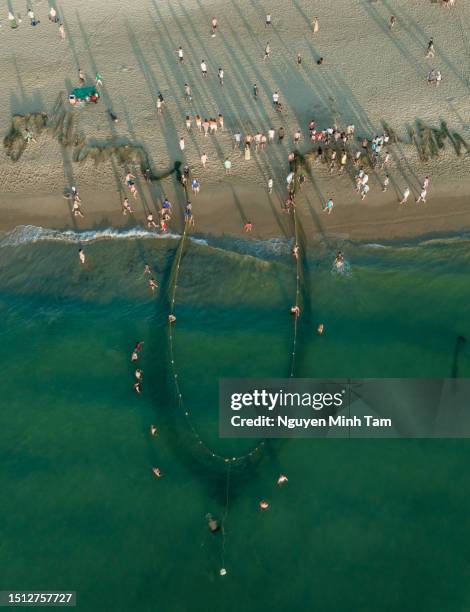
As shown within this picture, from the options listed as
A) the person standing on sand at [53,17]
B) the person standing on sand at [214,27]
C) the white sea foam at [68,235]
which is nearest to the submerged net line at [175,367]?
the white sea foam at [68,235]

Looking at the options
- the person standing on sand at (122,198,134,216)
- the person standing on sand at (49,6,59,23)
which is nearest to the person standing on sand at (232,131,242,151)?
the person standing on sand at (122,198,134,216)

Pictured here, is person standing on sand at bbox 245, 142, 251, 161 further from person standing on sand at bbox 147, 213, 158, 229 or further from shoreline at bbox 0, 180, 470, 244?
person standing on sand at bbox 147, 213, 158, 229

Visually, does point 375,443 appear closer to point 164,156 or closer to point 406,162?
point 406,162

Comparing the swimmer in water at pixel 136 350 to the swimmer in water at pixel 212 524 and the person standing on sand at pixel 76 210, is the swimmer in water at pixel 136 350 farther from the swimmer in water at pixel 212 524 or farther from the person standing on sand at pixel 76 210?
the person standing on sand at pixel 76 210

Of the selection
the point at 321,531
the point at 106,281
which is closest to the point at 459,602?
the point at 321,531

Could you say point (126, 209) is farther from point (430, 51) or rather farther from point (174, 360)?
point (430, 51)

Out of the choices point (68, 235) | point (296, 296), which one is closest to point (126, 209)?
point (68, 235)
